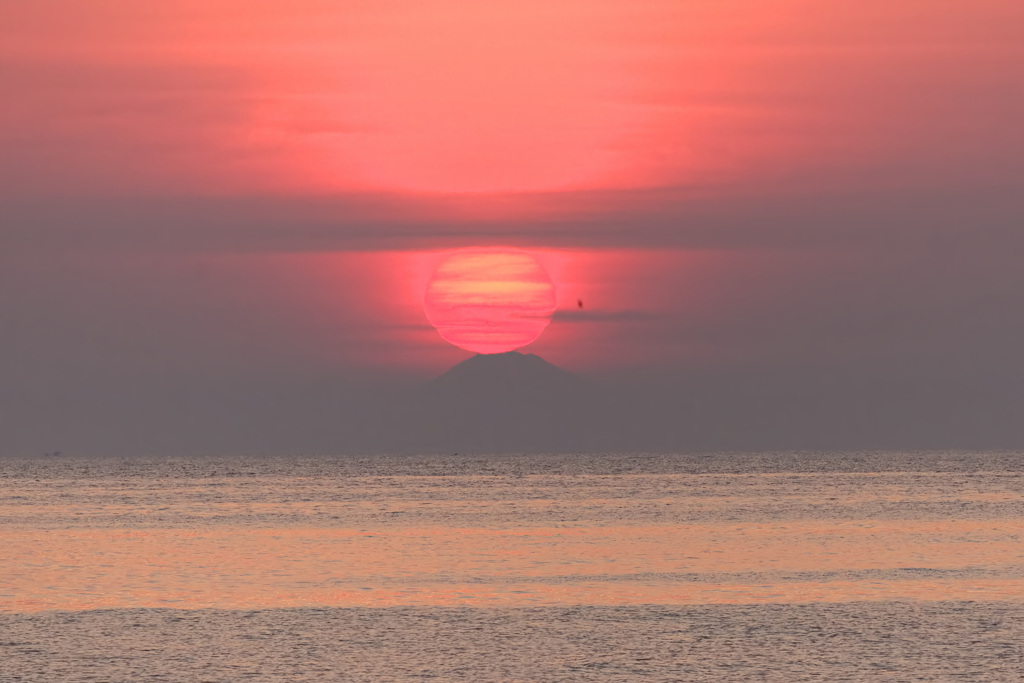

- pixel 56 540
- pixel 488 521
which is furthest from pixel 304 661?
pixel 488 521

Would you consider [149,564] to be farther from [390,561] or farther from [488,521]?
[488,521]

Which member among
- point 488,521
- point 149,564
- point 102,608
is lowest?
point 102,608

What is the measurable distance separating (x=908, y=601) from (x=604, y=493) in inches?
3164

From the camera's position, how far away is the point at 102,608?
36.8m

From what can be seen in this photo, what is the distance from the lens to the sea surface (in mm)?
27266

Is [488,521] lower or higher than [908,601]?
higher

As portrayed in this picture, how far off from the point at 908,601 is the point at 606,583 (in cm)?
990

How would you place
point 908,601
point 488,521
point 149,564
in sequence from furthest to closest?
1. point 488,521
2. point 149,564
3. point 908,601

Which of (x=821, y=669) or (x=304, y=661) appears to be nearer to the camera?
(x=821, y=669)

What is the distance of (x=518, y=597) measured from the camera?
127 feet

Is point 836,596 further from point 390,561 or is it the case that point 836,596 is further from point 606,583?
point 390,561

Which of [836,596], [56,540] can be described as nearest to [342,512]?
[56,540]

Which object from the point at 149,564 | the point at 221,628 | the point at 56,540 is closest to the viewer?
the point at 221,628

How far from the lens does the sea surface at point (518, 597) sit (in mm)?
27266
